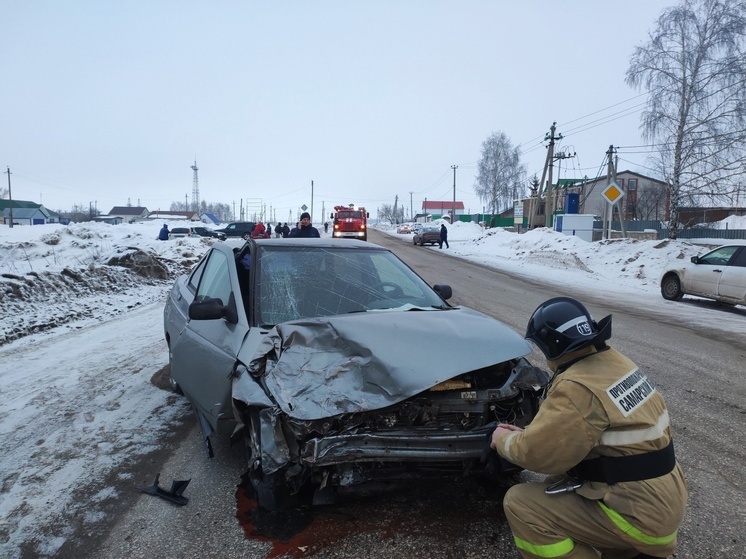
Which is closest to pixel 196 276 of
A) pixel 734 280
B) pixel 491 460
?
pixel 491 460

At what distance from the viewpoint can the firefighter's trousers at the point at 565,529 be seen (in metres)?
1.98

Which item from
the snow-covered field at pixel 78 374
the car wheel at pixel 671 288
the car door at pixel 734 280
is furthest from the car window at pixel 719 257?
the snow-covered field at pixel 78 374

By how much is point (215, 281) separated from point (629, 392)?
354 centimetres

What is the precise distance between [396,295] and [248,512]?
6.36 ft

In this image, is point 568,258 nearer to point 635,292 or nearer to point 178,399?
point 635,292

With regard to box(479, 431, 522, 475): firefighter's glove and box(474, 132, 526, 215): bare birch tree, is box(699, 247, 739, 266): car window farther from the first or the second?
box(474, 132, 526, 215): bare birch tree

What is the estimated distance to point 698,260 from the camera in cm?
1219

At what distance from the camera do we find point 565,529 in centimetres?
205

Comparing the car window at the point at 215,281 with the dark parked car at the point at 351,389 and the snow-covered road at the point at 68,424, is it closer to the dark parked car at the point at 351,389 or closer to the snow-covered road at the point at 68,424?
the dark parked car at the point at 351,389

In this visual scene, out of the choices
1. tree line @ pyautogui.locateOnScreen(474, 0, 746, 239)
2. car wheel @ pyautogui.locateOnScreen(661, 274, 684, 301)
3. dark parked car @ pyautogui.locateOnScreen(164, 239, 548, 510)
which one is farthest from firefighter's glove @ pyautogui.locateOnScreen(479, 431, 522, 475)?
tree line @ pyautogui.locateOnScreen(474, 0, 746, 239)

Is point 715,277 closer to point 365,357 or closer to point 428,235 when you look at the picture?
point 365,357

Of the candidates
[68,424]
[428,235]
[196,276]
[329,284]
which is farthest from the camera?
[428,235]

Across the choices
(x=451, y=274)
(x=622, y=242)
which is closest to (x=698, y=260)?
(x=451, y=274)

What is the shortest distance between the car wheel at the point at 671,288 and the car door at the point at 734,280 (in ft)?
4.27
